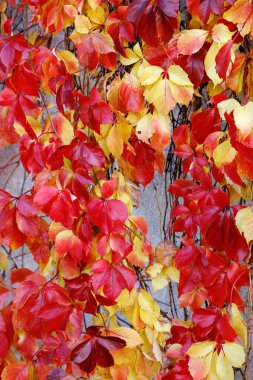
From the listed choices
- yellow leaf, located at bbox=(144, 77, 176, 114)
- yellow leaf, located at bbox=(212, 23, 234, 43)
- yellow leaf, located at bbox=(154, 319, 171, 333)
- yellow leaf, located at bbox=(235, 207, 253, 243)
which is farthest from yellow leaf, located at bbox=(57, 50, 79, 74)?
yellow leaf, located at bbox=(154, 319, 171, 333)

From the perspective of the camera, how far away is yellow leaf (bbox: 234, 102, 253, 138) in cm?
108

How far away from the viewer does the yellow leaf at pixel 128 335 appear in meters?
1.30

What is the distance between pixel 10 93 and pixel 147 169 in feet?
1.16

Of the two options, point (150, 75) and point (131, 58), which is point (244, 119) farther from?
point (131, 58)

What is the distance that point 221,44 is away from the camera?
1167mm

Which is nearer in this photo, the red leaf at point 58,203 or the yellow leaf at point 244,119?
the yellow leaf at point 244,119

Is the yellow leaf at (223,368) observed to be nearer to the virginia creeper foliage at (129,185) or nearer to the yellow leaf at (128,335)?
the virginia creeper foliage at (129,185)

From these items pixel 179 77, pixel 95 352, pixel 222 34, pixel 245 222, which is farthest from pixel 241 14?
pixel 95 352

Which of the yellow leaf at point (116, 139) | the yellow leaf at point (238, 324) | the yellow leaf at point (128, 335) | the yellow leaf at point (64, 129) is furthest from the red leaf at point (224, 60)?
the yellow leaf at point (128, 335)

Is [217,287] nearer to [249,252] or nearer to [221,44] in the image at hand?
[249,252]

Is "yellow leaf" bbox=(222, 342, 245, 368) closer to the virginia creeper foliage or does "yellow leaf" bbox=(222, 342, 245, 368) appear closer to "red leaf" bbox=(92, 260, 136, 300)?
the virginia creeper foliage

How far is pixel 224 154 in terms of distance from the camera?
3.80 feet

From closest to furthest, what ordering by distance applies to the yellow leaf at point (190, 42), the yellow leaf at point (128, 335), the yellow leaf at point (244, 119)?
the yellow leaf at point (244, 119) → the yellow leaf at point (190, 42) → the yellow leaf at point (128, 335)

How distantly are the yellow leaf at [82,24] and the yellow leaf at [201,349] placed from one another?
27.0 inches
